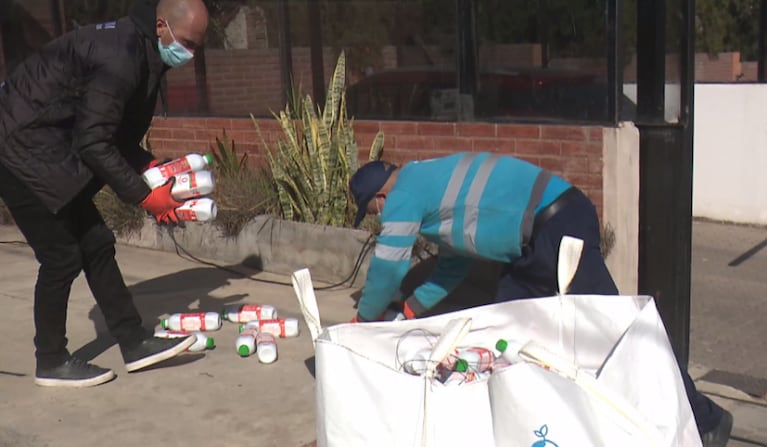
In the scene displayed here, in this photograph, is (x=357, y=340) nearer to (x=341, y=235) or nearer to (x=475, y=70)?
(x=341, y=235)

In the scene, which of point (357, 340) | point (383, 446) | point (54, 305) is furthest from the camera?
point (54, 305)

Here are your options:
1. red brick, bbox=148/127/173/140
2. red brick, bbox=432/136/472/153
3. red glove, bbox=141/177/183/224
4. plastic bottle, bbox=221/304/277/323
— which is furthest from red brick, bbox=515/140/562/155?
red brick, bbox=148/127/173/140

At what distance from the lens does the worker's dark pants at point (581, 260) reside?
12.6 ft

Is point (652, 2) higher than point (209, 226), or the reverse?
point (652, 2)

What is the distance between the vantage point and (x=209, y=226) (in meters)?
7.65

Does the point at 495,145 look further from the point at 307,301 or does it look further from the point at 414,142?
the point at 307,301

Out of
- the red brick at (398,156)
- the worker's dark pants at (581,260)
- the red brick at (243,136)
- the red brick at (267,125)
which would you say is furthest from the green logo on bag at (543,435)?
the red brick at (243,136)

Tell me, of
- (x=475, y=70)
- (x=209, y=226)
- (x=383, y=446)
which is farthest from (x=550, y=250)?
(x=209, y=226)

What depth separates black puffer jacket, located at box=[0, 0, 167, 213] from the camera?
14.0 ft

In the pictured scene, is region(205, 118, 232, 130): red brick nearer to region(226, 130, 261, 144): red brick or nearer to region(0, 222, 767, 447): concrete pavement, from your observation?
region(226, 130, 261, 144): red brick

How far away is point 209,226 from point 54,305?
9.73 feet

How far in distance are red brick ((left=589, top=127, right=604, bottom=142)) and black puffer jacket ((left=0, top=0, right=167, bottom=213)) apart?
2.92 meters

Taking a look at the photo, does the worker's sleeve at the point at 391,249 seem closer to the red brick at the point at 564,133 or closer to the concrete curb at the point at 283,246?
the concrete curb at the point at 283,246

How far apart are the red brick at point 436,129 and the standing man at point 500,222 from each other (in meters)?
2.98
